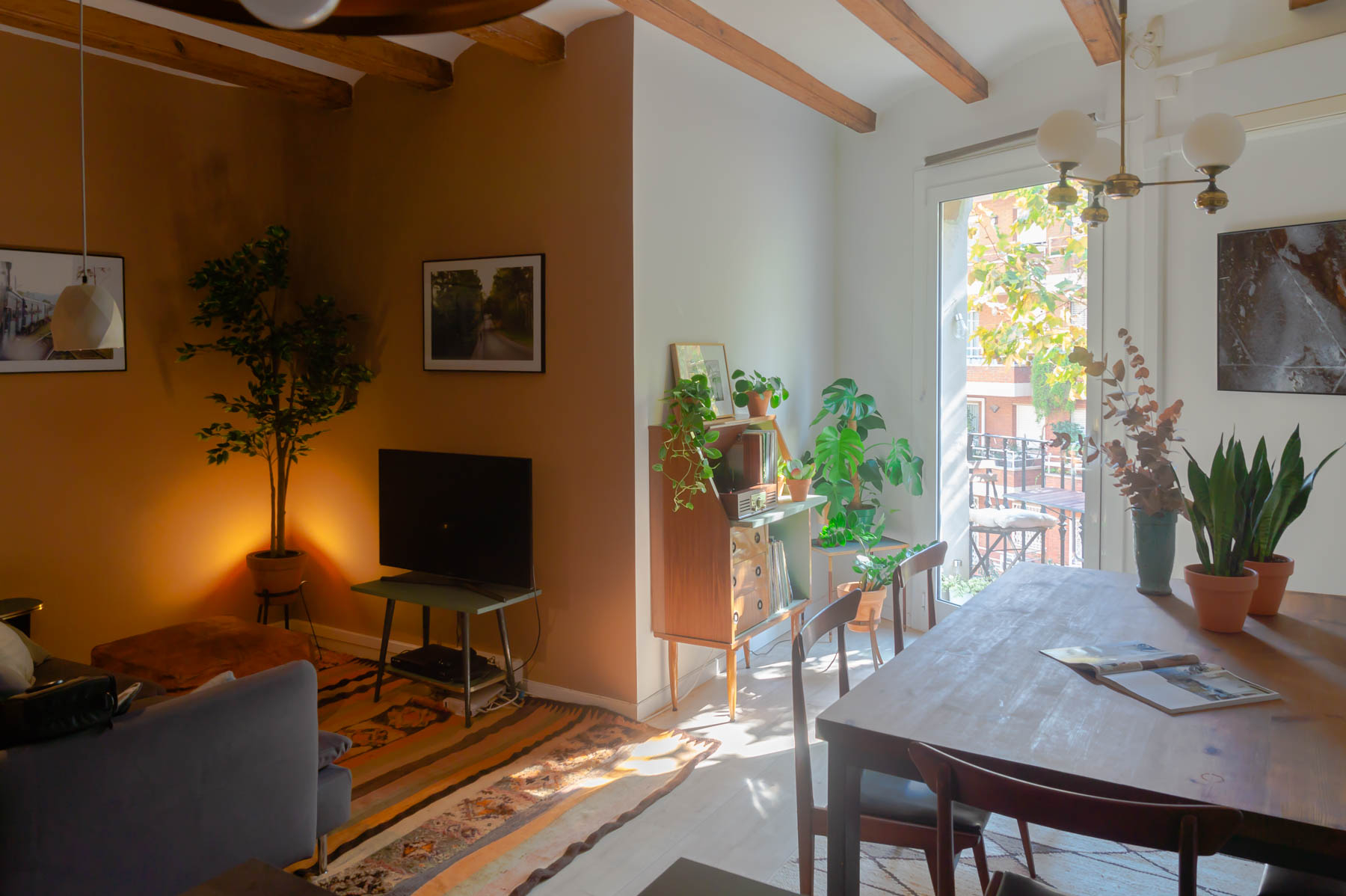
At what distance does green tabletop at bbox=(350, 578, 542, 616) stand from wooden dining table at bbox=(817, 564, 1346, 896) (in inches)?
76.6

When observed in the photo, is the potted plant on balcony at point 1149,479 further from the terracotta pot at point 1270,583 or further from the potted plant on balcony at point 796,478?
the potted plant on balcony at point 796,478

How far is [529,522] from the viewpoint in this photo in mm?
3639

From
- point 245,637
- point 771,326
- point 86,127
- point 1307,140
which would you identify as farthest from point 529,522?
point 1307,140

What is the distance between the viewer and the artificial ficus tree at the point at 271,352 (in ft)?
13.5

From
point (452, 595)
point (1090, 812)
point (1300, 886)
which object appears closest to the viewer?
point (1090, 812)

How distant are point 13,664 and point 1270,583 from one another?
358 cm

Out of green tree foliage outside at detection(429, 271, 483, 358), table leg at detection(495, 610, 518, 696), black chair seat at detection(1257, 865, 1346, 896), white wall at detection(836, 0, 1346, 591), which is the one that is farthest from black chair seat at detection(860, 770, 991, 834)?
green tree foliage outside at detection(429, 271, 483, 358)

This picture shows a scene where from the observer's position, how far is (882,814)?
1958 mm

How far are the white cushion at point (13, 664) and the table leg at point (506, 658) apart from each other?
1.61 meters

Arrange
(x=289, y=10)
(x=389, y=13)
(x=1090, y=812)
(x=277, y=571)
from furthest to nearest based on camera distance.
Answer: (x=277, y=571), (x=1090, y=812), (x=389, y=13), (x=289, y=10)

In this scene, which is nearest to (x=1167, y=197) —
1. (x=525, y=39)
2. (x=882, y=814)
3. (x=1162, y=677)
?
(x=1162, y=677)

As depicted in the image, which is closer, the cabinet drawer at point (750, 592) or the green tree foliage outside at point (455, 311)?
the cabinet drawer at point (750, 592)

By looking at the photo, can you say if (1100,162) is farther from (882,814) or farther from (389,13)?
(389,13)

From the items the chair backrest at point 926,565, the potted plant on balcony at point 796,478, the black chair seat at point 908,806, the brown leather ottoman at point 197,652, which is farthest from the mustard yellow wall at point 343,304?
the black chair seat at point 908,806
